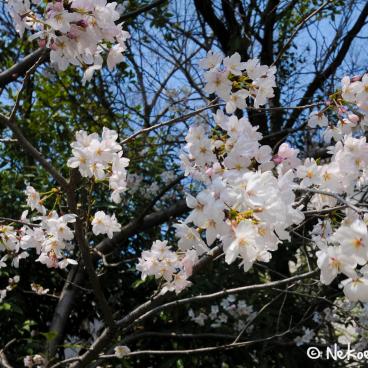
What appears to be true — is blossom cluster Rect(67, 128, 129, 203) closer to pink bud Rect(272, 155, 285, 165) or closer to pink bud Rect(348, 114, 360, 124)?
pink bud Rect(272, 155, 285, 165)

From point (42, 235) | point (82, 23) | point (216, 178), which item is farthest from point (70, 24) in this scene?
point (42, 235)

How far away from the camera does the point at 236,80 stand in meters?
1.69

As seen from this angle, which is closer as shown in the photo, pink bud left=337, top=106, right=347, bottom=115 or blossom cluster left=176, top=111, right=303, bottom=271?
blossom cluster left=176, top=111, right=303, bottom=271

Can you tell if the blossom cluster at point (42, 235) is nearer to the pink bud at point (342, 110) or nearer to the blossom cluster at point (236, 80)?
the blossom cluster at point (236, 80)

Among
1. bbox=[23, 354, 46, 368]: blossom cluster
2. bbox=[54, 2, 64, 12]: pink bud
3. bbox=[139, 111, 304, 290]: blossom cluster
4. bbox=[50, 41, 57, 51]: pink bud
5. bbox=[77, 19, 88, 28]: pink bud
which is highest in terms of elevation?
bbox=[50, 41, 57, 51]: pink bud

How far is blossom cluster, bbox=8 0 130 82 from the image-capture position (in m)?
1.21

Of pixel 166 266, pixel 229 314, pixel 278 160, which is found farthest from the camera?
pixel 229 314

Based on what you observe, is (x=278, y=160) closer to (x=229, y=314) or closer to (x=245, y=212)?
(x=245, y=212)

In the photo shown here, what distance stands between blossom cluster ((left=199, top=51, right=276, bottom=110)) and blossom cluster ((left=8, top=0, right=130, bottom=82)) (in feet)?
1.24

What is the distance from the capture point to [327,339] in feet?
12.0

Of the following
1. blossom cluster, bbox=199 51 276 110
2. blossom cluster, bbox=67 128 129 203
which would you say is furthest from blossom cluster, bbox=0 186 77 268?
blossom cluster, bbox=199 51 276 110

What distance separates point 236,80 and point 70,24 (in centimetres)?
65

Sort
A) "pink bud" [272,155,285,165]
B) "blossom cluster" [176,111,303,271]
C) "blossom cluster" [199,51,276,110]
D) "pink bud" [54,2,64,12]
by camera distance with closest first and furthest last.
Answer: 1. "blossom cluster" [176,111,303,271]
2. "pink bud" [54,2,64,12]
3. "pink bud" [272,155,285,165]
4. "blossom cluster" [199,51,276,110]

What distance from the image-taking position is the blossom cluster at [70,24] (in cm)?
121
